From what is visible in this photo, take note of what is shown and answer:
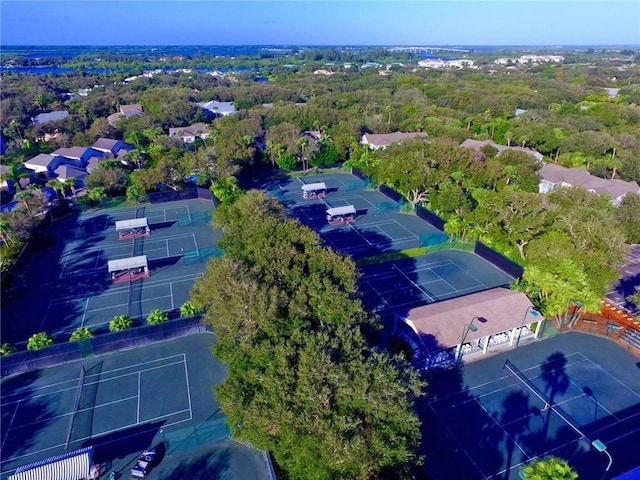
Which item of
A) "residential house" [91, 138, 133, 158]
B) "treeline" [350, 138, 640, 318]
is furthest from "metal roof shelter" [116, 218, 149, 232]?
"residential house" [91, 138, 133, 158]

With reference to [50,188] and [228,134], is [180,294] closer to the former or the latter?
[50,188]

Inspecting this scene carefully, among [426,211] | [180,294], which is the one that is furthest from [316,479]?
[426,211]

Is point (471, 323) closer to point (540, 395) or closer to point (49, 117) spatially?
point (540, 395)

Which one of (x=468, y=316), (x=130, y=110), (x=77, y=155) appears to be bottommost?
(x=468, y=316)

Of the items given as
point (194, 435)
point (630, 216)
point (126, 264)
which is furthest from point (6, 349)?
point (630, 216)

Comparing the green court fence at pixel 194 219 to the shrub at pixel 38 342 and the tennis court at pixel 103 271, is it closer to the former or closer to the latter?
the tennis court at pixel 103 271

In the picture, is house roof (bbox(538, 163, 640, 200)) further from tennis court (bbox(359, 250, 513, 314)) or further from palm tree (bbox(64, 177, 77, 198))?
palm tree (bbox(64, 177, 77, 198))

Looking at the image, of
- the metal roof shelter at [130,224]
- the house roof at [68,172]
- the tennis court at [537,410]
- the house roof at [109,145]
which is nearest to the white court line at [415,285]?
the tennis court at [537,410]
